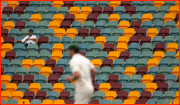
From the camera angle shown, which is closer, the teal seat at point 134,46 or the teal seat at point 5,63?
the teal seat at point 5,63

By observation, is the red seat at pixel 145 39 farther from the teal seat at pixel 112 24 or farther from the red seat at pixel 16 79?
the red seat at pixel 16 79

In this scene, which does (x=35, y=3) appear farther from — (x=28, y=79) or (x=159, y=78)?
(x=159, y=78)

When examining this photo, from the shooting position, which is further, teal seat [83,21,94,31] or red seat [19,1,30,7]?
red seat [19,1,30,7]

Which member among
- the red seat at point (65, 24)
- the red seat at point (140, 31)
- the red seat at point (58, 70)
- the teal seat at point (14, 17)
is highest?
the teal seat at point (14, 17)

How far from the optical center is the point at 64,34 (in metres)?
9.98

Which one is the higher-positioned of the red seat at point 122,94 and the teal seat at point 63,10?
the teal seat at point 63,10

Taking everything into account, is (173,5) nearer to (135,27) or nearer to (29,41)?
(135,27)

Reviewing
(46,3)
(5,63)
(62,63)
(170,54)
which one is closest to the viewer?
(62,63)

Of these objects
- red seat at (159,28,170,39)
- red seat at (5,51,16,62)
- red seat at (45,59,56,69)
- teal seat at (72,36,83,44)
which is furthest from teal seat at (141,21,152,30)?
red seat at (5,51,16,62)

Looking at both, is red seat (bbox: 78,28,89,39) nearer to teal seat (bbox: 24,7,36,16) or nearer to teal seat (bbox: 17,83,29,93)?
teal seat (bbox: 24,7,36,16)

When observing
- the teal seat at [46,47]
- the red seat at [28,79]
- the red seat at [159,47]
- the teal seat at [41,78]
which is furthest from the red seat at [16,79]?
the red seat at [159,47]

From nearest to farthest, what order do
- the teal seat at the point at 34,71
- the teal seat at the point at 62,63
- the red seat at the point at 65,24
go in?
the teal seat at the point at 34,71
the teal seat at the point at 62,63
the red seat at the point at 65,24

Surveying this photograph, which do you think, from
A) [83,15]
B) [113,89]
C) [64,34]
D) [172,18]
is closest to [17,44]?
[64,34]

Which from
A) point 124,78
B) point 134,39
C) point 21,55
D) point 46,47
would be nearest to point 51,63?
point 46,47
